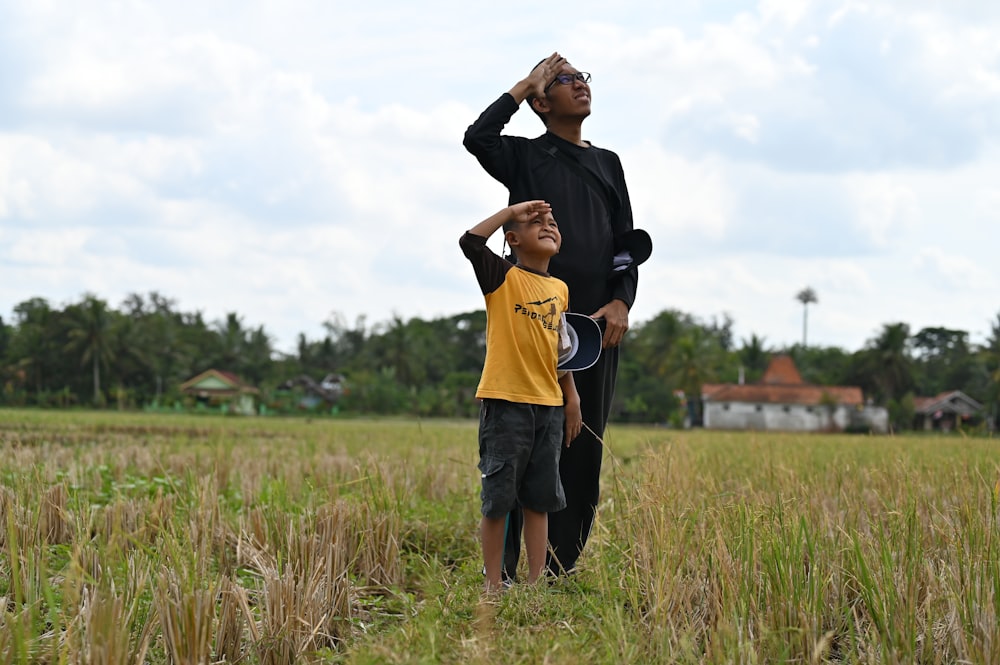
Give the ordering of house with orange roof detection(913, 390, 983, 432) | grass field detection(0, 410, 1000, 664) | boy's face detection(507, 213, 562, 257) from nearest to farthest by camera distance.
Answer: grass field detection(0, 410, 1000, 664) → boy's face detection(507, 213, 562, 257) → house with orange roof detection(913, 390, 983, 432)

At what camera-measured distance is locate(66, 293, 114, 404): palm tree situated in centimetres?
4262

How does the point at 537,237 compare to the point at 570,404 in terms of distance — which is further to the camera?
the point at 570,404

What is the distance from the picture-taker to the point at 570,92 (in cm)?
300

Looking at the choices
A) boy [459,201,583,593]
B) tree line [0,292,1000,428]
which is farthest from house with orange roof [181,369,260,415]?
boy [459,201,583,593]

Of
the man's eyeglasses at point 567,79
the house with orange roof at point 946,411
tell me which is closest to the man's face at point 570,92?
the man's eyeglasses at point 567,79

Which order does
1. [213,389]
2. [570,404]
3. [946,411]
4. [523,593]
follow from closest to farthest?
[523,593] → [570,404] → [946,411] → [213,389]

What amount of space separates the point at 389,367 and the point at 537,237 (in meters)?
47.9

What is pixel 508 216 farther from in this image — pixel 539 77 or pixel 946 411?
pixel 946 411

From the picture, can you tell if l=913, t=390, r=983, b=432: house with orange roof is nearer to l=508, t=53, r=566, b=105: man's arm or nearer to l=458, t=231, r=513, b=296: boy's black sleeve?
l=508, t=53, r=566, b=105: man's arm

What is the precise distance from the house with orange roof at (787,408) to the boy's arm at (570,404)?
37842mm

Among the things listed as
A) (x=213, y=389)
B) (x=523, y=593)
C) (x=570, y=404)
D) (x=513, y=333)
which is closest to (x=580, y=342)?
(x=570, y=404)

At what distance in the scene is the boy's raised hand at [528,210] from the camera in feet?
8.90

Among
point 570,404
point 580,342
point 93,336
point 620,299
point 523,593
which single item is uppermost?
point 93,336

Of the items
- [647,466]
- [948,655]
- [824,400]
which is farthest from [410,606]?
[824,400]
